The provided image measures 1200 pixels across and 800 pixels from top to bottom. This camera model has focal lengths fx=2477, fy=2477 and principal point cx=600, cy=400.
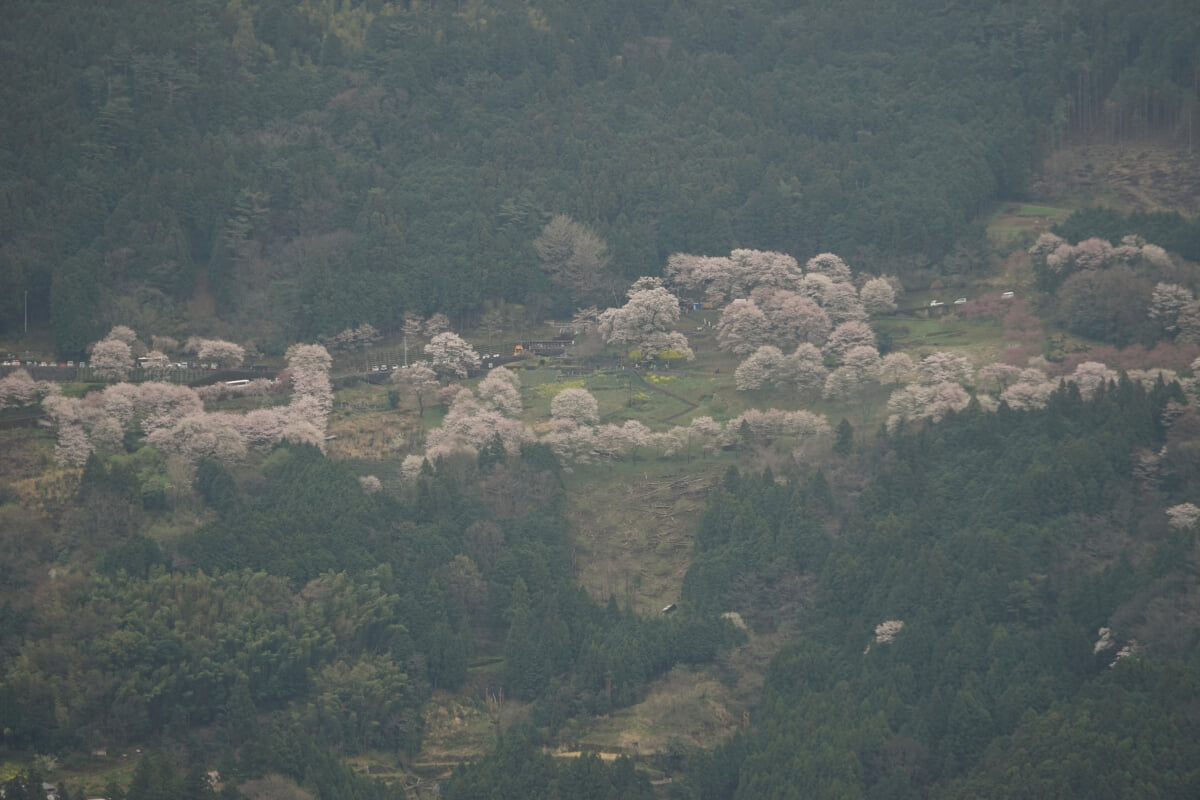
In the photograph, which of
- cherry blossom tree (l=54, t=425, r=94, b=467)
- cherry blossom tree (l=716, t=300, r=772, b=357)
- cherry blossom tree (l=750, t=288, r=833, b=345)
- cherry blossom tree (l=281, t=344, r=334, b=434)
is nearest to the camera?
cherry blossom tree (l=54, t=425, r=94, b=467)

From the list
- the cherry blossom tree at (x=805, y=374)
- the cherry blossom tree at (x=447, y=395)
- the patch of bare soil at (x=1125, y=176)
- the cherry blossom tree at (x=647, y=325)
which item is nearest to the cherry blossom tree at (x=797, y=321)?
the cherry blossom tree at (x=805, y=374)

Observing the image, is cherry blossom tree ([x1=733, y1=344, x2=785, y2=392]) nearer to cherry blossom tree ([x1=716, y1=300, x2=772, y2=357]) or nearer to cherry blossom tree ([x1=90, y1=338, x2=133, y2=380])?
cherry blossom tree ([x1=716, y1=300, x2=772, y2=357])

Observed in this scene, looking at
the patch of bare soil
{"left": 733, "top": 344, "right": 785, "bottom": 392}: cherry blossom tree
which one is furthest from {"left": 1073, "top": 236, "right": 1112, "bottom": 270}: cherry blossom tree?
{"left": 733, "top": 344, "right": 785, "bottom": 392}: cherry blossom tree

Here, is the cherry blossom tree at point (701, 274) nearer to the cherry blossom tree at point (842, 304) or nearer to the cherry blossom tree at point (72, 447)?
the cherry blossom tree at point (842, 304)

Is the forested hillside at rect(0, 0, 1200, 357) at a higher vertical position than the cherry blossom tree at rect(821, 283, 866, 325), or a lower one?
higher

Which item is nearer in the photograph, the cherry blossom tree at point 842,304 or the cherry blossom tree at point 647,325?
the cherry blossom tree at point 647,325

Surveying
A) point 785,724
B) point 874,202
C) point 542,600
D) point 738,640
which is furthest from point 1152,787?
point 874,202

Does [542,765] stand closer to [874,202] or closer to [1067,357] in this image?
[1067,357]

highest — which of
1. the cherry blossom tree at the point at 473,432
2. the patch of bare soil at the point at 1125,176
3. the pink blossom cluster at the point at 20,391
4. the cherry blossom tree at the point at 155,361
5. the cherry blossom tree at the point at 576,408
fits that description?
the patch of bare soil at the point at 1125,176
